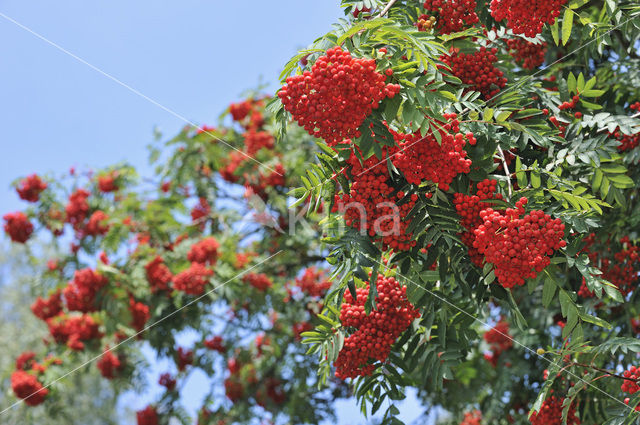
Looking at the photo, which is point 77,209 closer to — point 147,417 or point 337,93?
point 147,417

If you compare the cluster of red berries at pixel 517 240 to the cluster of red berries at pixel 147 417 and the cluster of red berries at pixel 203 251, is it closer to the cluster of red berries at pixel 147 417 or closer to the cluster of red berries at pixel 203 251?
the cluster of red berries at pixel 203 251

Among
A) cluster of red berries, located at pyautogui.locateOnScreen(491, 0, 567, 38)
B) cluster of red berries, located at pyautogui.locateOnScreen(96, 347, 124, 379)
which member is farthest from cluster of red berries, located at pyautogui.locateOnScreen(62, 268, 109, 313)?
cluster of red berries, located at pyautogui.locateOnScreen(491, 0, 567, 38)

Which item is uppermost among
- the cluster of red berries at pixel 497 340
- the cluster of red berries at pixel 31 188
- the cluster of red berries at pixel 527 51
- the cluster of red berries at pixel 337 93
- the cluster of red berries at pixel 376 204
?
the cluster of red berries at pixel 31 188

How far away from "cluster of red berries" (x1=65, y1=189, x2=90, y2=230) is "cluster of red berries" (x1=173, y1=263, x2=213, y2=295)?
1.91m

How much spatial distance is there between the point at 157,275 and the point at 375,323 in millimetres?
3746

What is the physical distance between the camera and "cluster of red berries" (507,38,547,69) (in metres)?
4.06

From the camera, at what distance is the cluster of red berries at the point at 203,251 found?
257 inches

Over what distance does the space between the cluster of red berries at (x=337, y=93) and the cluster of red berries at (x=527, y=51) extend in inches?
67.5

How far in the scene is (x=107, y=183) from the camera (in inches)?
308

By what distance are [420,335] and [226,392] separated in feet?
14.4

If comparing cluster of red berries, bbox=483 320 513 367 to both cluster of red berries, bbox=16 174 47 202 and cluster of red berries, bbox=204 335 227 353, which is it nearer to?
cluster of red berries, bbox=204 335 227 353

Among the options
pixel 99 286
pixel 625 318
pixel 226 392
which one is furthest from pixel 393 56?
pixel 226 392

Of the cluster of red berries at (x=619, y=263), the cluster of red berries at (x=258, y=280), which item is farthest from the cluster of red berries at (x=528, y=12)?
the cluster of red berries at (x=258, y=280)

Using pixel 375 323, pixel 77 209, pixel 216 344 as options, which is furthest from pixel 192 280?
pixel 375 323
